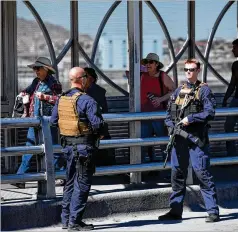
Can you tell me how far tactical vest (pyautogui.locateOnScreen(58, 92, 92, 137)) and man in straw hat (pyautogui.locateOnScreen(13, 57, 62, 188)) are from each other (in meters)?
1.20

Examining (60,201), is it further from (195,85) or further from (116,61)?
(116,61)

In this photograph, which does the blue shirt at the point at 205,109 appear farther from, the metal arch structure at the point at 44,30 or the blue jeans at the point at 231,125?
the metal arch structure at the point at 44,30

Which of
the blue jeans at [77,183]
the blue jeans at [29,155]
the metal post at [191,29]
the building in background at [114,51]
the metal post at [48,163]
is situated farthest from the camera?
the metal post at [191,29]

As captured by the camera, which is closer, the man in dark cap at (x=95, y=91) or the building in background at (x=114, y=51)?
the man in dark cap at (x=95, y=91)

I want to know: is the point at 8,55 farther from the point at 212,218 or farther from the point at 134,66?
the point at 212,218

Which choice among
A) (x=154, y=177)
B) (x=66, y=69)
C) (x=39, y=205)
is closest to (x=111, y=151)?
(x=154, y=177)

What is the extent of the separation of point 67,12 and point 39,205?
136 inches

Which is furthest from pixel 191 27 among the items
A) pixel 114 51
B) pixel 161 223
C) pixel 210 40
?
pixel 161 223

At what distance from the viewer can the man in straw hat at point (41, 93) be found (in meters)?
9.70

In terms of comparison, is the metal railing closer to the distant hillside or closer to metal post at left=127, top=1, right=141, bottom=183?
metal post at left=127, top=1, right=141, bottom=183

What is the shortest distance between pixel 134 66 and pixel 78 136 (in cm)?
159

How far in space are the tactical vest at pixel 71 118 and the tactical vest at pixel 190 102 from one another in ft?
3.68

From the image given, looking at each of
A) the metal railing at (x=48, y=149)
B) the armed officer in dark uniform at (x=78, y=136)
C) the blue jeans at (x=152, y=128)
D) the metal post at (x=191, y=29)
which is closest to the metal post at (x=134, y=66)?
the metal railing at (x=48, y=149)

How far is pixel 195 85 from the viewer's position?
888 centimetres
